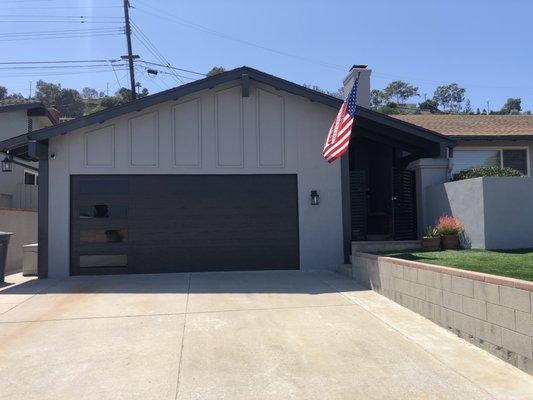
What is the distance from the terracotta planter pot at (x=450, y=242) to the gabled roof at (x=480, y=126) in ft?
15.3

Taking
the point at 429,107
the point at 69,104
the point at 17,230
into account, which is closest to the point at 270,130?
the point at 17,230

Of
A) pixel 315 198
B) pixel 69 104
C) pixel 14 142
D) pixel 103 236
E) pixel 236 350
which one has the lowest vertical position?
pixel 236 350

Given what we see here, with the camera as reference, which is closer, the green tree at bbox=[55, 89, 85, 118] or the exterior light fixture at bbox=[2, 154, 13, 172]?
the exterior light fixture at bbox=[2, 154, 13, 172]

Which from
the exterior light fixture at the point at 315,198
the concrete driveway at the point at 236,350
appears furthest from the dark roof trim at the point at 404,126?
the concrete driveway at the point at 236,350

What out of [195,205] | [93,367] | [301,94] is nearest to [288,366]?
[93,367]

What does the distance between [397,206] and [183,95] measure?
6.35 meters

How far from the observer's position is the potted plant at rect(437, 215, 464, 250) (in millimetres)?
10992

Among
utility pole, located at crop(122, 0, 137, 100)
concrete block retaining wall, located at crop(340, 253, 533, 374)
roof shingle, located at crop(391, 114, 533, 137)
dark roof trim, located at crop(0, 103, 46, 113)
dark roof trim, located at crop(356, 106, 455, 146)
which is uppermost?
utility pole, located at crop(122, 0, 137, 100)

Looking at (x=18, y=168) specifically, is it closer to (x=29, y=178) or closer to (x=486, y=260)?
(x=29, y=178)

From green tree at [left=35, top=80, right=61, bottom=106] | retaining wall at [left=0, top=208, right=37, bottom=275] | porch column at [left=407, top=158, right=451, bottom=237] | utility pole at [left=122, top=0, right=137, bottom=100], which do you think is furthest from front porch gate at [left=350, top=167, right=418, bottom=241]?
green tree at [left=35, top=80, right=61, bottom=106]

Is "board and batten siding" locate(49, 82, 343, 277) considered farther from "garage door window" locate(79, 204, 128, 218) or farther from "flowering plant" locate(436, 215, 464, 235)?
"flowering plant" locate(436, 215, 464, 235)

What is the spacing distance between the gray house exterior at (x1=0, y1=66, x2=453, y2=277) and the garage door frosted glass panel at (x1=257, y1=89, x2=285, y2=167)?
0.09 feet

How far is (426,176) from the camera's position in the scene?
1295 cm

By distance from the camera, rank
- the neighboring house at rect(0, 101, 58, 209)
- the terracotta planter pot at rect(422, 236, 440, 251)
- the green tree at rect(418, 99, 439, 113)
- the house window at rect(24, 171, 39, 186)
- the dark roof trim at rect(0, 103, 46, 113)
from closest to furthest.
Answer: the terracotta planter pot at rect(422, 236, 440, 251)
the neighboring house at rect(0, 101, 58, 209)
the dark roof trim at rect(0, 103, 46, 113)
the house window at rect(24, 171, 39, 186)
the green tree at rect(418, 99, 439, 113)
